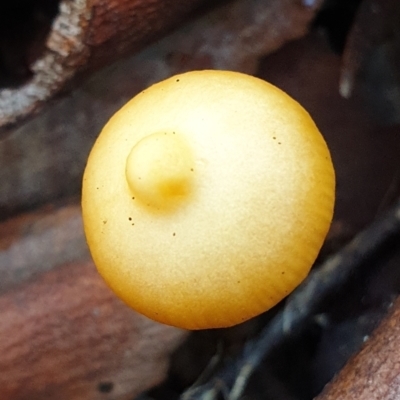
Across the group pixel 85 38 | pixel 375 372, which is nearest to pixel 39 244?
pixel 85 38

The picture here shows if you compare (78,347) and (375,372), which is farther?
(78,347)

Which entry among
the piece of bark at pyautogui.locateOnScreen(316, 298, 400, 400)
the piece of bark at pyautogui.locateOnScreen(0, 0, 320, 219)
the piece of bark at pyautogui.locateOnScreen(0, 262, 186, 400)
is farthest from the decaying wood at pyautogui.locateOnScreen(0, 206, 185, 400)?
the piece of bark at pyautogui.locateOnScreen(316, 298, 400, 400)

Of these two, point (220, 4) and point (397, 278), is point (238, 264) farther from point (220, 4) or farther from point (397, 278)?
point (220, 4)

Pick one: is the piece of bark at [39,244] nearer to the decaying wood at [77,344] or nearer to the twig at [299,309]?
the decaying wood at [77,344]

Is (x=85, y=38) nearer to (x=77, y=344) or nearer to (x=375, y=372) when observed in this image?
(x=77, y=344)

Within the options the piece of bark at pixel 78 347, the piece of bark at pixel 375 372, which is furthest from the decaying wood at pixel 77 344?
the piece of bark at pixel 375 372
